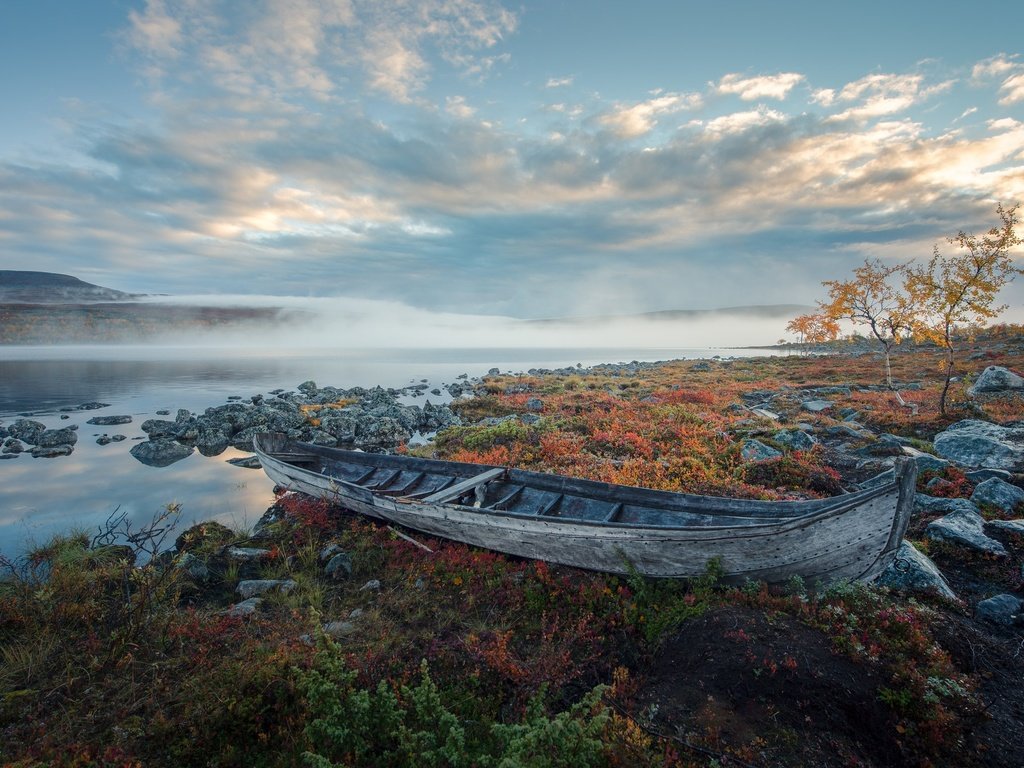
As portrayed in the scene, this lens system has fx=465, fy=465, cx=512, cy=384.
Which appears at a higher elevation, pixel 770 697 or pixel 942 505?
pixel 942 505

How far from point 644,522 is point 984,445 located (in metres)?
11.3

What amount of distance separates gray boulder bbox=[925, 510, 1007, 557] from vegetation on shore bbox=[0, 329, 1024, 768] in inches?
7.6

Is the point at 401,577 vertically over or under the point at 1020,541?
under

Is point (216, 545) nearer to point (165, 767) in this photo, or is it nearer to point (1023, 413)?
point (165, 767)

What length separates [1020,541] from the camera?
8109 mm

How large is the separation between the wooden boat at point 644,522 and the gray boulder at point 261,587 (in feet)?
7.20

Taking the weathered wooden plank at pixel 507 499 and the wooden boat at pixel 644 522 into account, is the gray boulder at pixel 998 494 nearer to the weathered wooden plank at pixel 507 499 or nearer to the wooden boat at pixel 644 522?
the wooden boat at pixel 644 522

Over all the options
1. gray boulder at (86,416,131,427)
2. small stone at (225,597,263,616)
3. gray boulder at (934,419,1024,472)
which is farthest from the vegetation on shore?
gray boulder at (86,416,131,427)

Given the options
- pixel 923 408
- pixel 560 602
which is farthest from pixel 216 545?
pixel 923 408

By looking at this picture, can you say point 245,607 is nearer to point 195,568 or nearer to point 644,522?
point 195,568

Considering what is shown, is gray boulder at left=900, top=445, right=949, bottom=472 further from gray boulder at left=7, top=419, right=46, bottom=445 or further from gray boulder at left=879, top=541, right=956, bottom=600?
gray boulder at left=7, top=419, right=46, bottom=445

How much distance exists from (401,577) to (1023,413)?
21.9m

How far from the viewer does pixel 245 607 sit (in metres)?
7.91

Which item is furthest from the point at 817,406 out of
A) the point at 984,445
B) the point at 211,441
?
the point at 211,441
